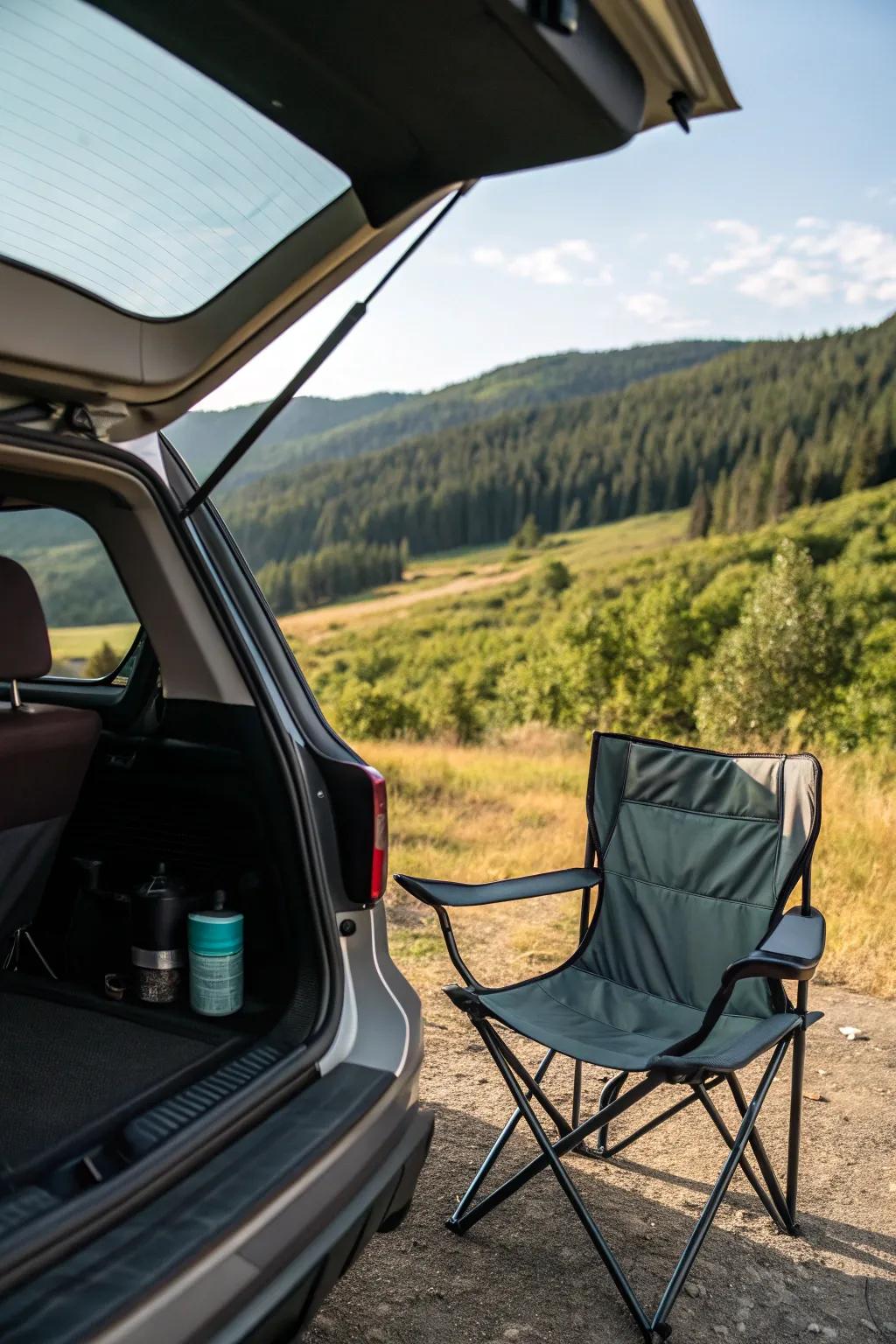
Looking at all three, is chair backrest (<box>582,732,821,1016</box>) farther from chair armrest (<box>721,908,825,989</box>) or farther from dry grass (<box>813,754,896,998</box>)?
dry grass (<box>813,754,896,998</box>)

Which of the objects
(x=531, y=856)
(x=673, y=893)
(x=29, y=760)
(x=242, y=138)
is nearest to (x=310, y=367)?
(x=242, y=138)

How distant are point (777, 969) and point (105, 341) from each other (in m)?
1.60

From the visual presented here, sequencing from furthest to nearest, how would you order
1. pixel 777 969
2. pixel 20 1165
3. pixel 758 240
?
pixel 758 240
pixel 777 969
pixel 20 1165

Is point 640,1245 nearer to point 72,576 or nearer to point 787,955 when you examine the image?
point 787,955

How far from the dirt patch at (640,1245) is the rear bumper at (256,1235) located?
17.6 inches

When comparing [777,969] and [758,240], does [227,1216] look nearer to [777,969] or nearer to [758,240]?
[777,969]

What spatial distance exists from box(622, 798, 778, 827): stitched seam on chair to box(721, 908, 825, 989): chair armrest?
329mm

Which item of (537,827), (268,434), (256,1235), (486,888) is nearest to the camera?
(256,1235)

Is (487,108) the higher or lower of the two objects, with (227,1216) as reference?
higher

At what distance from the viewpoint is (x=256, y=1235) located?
1.37 metres

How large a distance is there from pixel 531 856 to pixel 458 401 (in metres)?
96.8

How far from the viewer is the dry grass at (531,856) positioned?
402cm

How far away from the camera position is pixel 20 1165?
1681 millimetres

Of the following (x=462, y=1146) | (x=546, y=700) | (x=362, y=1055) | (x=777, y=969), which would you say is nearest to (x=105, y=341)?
(x=362, y=1055)
